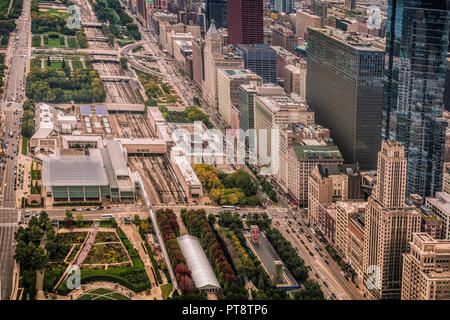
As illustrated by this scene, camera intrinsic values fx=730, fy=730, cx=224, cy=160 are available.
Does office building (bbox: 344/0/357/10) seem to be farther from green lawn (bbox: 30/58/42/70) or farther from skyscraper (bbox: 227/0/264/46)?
green lawn (bbox: 30/58/42/70)

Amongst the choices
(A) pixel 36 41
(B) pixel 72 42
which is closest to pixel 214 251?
(A) pixel 36 41

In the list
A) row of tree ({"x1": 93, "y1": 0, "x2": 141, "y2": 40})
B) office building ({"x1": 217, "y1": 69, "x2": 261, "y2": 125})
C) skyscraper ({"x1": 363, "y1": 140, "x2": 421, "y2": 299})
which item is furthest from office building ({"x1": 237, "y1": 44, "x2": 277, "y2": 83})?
skyscraper ({"x1": 363, "y1": 140, "x2": 421, "y2": 299})

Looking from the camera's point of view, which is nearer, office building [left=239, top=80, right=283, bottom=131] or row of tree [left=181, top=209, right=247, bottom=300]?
row of tree [left=181, top=209, right=247, bottom=300]

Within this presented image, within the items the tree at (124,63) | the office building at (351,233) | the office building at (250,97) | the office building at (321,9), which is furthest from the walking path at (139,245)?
the office building at (321,9)

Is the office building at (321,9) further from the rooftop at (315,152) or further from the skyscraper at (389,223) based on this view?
the skyscraper at (389,223)

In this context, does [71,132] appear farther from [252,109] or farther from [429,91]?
[429,91]

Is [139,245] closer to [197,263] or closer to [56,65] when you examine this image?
[197,263]
